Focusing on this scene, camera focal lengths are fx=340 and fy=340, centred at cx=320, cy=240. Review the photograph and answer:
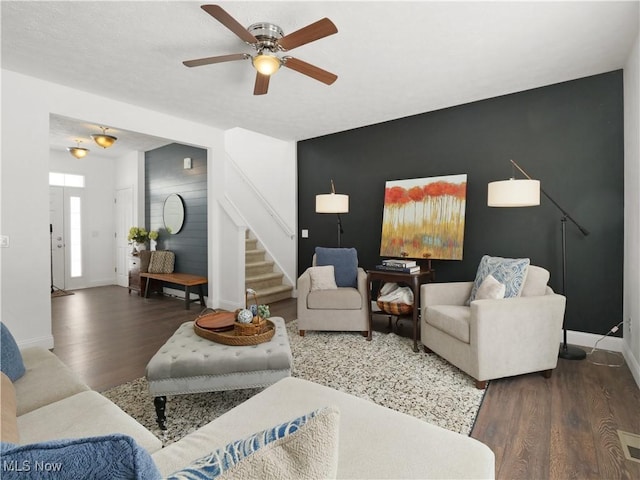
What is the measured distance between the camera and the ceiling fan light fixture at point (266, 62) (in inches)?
Result: 93.2

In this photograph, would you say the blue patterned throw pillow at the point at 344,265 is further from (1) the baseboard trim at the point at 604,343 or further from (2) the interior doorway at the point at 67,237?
(2) the interior doorway at the point at 67,237

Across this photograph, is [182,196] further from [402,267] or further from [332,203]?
[402,267]

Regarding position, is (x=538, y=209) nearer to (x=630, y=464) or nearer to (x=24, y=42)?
(x=630, y=464)

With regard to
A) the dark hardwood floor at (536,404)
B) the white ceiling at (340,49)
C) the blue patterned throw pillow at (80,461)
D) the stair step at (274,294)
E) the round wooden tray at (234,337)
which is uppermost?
the white ceiling at (340,49)

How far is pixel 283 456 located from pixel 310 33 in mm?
2207

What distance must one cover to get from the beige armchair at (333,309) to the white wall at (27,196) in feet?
8.22

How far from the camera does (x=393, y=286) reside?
12.6 ft

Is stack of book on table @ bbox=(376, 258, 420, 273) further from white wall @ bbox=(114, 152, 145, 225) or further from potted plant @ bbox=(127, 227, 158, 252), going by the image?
white wall @ bbox=(114, 152, 145, 225)

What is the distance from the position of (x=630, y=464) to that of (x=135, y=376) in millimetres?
3157

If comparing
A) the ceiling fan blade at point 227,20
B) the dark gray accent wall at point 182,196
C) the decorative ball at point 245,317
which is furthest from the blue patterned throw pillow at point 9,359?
the dark gray accent wall at point 182,196

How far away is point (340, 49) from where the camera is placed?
2.68 m

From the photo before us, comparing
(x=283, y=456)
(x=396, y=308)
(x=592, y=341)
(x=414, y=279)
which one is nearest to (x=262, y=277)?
(x=396, y=308)

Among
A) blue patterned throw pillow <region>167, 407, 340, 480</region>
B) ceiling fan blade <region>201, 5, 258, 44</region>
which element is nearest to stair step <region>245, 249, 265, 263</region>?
ceiling fan blade <region>201, 5, 258, 44</region>

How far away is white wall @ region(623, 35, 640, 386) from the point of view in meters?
2.58
